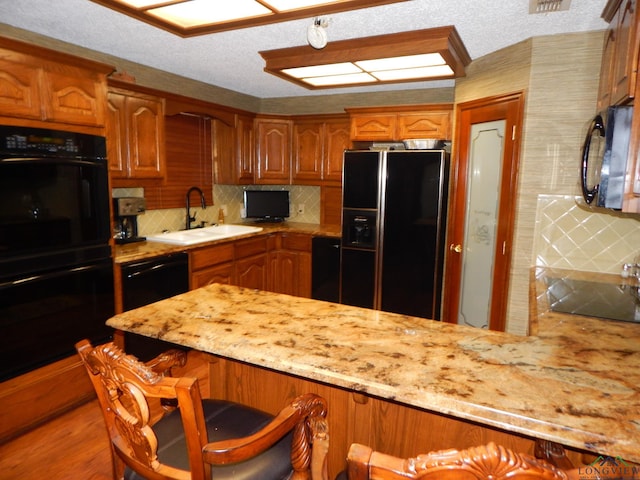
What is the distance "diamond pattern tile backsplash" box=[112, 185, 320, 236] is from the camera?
3729 mm

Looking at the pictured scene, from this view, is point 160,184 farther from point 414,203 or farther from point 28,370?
point 414,203

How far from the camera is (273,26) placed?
246 centimetres

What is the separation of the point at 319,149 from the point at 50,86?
2708mm

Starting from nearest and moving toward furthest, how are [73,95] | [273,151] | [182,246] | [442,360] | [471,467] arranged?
1. [471,467]
2. [442,360]
3. [73,95]
4. [182,246]
5. [273,151]

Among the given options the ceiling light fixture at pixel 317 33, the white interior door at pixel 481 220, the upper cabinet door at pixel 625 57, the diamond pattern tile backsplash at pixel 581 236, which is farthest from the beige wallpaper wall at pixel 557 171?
the ceiling light fixture at pixel 317 33

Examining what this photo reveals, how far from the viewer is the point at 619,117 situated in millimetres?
1529

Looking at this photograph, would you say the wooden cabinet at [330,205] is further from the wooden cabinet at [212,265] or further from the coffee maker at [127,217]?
the coffee maker at [127,217]

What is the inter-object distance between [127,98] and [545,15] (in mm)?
2856

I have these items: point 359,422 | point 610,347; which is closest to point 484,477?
point 359,422

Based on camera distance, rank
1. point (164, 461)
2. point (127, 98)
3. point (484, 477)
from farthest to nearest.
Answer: point (127, 98), point (164, 461), point (484, 477)

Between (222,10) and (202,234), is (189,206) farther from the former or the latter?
(222,10)

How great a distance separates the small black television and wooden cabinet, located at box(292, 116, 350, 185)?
41 centimetres

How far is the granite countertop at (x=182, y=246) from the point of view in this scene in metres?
2.89

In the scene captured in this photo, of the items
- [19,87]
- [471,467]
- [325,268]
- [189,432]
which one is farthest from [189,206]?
[471,467]
